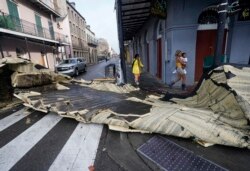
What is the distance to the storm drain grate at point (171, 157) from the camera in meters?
2.27

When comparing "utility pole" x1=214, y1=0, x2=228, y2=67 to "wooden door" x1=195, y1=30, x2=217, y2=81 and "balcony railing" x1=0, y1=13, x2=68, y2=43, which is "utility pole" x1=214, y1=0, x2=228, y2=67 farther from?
"balcony railing" x1=0, y1=13, x2=68, y2=43

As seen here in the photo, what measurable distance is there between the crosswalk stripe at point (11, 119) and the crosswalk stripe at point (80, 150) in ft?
6.25

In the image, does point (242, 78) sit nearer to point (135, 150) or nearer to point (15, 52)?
point (135, 150)

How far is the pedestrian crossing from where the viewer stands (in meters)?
2.48

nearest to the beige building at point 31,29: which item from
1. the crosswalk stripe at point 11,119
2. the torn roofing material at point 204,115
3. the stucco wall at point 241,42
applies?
the crosswalk stripe at point 11,119

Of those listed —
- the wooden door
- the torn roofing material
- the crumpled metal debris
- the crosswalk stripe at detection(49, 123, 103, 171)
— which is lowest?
the crosswalk stripe at detection(49, 123, 103, 171)

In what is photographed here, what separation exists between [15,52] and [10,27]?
2291mm

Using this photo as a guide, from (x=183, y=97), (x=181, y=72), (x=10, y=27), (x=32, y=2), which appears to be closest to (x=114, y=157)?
(x=183, y=97)

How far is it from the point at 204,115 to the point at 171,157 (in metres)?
1.22

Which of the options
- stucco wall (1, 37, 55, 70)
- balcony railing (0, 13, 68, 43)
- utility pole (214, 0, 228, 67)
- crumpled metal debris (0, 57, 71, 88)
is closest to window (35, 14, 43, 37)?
balcony railing (0, 13, 68, 43)

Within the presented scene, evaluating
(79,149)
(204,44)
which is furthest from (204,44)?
(79,149)

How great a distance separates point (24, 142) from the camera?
3.17m

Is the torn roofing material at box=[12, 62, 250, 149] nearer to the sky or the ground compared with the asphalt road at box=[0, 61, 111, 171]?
nearer to the sky

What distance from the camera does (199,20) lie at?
7.36 metres
